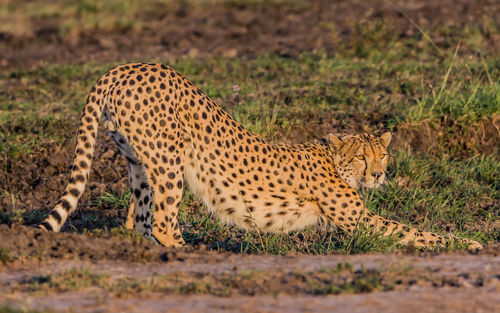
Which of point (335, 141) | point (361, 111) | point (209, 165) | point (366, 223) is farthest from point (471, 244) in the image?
point (361, 111)

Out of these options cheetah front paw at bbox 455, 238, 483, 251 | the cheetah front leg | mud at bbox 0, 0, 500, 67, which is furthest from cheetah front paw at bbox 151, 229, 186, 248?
mud at bbox 0, 0, 500, 67

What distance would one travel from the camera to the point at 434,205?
21.9ft

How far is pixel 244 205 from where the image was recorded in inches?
223

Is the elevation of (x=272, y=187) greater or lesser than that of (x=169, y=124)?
lesser

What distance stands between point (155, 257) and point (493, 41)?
658 centimetres

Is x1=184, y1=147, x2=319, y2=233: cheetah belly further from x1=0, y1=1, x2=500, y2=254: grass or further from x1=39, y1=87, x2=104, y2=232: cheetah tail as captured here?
x1=39, y1=87, x2=104, y2=232: cheetah tail

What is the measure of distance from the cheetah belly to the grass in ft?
0.55

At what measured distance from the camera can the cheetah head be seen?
5.93 m

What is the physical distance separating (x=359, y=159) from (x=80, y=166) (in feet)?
6.44

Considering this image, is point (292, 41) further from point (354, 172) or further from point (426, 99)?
point (354, 172)

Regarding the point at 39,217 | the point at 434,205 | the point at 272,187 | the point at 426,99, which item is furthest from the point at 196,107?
the point at 426,99

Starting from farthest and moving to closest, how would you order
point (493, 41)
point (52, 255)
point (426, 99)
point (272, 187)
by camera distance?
point (493, 41) < point (426, 99) < point (272, 187) < point (52, 255)

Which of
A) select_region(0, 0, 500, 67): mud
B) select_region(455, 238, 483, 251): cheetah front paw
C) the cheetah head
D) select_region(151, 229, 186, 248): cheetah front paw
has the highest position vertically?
select_region(0, 0, 500, 67): mud

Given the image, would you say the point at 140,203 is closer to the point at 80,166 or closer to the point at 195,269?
the point at 80,166
